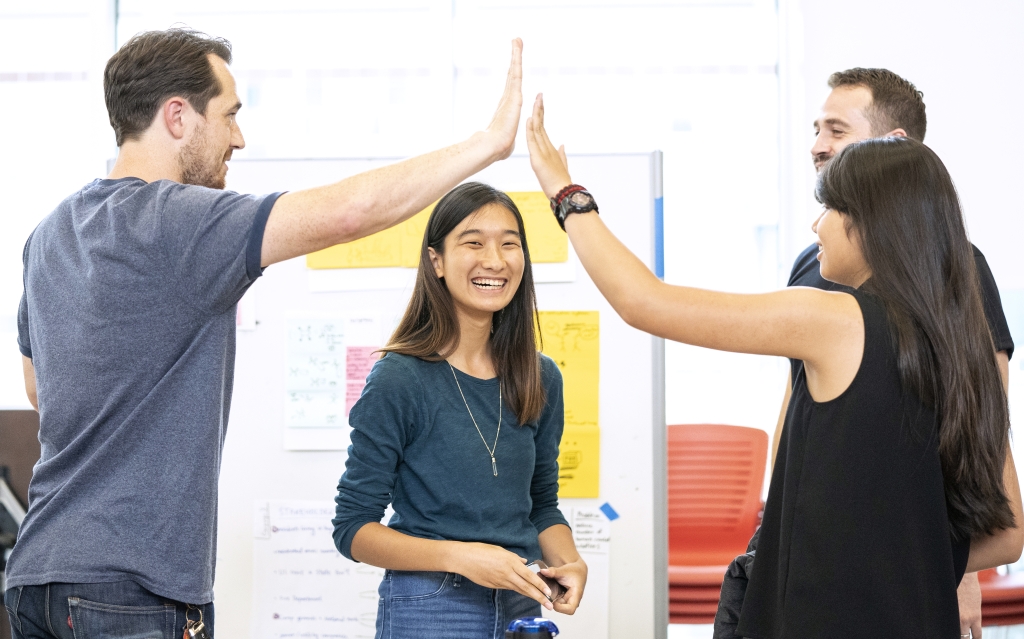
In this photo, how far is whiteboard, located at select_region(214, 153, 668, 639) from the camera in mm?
2637

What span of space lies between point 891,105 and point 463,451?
118cm

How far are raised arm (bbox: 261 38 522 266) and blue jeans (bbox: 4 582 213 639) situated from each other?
50 centimetres

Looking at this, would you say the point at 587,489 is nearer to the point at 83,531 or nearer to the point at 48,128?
the point at 83,531

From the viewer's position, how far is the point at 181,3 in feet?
13.0

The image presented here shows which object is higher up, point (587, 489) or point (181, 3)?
point (181, 3)

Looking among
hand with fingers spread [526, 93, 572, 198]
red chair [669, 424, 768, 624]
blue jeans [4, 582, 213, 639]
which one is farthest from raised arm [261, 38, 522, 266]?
red chair [669, 424, 768, 624]

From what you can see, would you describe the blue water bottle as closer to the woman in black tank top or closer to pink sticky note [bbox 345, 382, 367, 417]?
the woman in black tank top

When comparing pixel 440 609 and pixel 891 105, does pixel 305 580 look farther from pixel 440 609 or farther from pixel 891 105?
pixel 891 105

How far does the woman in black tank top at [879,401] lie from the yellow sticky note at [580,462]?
4.46ft

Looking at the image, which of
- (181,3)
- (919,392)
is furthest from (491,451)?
(181,3)

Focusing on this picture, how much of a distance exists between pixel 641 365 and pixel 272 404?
1127 mm

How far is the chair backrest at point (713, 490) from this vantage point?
304 centimetres

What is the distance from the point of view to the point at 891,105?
1923 mm

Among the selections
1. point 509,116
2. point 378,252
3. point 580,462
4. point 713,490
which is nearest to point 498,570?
point 509,116
